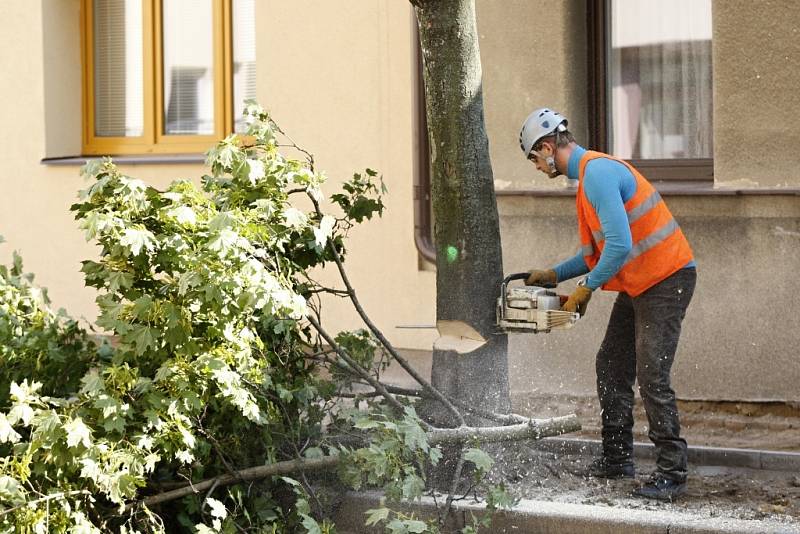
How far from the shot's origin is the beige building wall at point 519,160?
741cm

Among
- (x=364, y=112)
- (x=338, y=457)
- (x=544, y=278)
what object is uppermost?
(x=364, y=112)

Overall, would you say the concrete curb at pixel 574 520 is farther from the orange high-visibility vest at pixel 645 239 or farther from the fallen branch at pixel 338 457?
the orange high-visibility vest at pixel 645 239

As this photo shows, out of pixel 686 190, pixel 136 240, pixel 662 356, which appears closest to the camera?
pixel 136 240

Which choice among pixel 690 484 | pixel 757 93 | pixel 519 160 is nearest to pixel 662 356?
pixel 690 484

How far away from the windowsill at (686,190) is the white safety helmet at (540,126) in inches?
82.8

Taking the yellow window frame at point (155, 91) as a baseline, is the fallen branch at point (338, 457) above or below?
below

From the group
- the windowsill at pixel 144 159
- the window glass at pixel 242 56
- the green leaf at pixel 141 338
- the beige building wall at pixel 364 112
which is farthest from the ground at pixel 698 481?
the window glass at pixel 242 56

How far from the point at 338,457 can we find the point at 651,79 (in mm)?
4247

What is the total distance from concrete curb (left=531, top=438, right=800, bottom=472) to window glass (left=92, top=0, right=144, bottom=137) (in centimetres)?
630

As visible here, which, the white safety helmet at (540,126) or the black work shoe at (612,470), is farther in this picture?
the black work shoe at (612,470)

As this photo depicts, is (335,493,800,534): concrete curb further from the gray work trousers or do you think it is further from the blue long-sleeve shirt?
the blue long-sleeve shirt

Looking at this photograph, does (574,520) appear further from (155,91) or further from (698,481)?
(155,91)

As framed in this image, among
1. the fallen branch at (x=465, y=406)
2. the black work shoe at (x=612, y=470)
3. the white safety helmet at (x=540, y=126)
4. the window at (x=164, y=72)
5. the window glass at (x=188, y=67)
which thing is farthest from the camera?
the window glass at (x=188, y=67)

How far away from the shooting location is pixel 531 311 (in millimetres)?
5641
